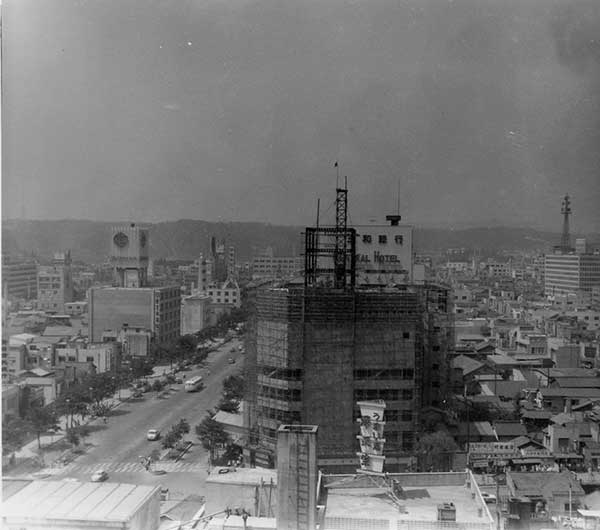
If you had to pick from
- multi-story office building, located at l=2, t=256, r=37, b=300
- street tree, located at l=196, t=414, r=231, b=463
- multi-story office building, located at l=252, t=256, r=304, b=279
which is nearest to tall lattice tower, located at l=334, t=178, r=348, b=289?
street tree, located at l=196, t=414, r=231, b=463

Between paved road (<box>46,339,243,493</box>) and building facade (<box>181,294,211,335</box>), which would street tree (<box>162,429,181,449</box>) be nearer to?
paved road (<box>46,339,243,493</box>)

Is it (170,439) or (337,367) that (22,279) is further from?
(337,367)

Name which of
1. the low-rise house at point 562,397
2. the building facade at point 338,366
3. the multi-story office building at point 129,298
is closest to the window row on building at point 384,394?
the building facade at point 338,366

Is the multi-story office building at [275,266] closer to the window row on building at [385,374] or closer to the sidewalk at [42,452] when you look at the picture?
the sidewalk at [42,452]

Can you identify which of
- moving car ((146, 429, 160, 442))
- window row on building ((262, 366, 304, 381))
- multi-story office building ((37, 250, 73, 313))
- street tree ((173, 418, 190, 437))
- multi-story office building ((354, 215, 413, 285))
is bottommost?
moving car ((146, 429, 160, 442))

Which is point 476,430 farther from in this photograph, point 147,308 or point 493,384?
point 147,308
